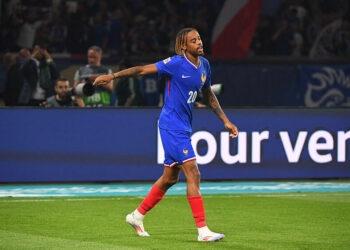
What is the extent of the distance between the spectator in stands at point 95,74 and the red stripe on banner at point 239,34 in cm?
560

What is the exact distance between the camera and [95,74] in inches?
572

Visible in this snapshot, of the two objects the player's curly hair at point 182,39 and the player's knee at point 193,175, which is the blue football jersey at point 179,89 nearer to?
the player's curly hair at point 182,39

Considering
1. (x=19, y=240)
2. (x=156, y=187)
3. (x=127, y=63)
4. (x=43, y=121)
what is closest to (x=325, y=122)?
(x=127, y=63)

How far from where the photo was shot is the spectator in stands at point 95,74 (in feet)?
47.5

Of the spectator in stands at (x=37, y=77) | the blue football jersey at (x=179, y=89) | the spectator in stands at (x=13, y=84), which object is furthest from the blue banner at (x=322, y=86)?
the blue football jersey at (x=179, y=89)

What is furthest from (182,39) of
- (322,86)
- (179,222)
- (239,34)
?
(322,86)

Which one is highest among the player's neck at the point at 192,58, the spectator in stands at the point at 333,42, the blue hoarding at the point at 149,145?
the spectator in stands at the point at 333,42

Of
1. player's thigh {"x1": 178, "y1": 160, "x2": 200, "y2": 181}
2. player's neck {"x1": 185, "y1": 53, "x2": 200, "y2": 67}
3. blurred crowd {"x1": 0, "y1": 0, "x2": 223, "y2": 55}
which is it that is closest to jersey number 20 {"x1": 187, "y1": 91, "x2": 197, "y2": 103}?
player's neck {"x1": 185, "y1": 53, "x2": 200, "y2": 67}

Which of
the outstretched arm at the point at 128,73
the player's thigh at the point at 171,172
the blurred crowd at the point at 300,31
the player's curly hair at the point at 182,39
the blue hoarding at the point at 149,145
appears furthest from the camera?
the blurred crowd at the point at 300,31

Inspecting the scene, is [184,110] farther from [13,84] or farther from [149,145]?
[13,84]

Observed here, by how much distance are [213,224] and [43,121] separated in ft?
16.5

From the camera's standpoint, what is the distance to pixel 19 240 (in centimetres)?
834

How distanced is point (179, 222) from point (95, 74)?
5314 mm

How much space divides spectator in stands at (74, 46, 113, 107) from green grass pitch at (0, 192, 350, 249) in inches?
116
